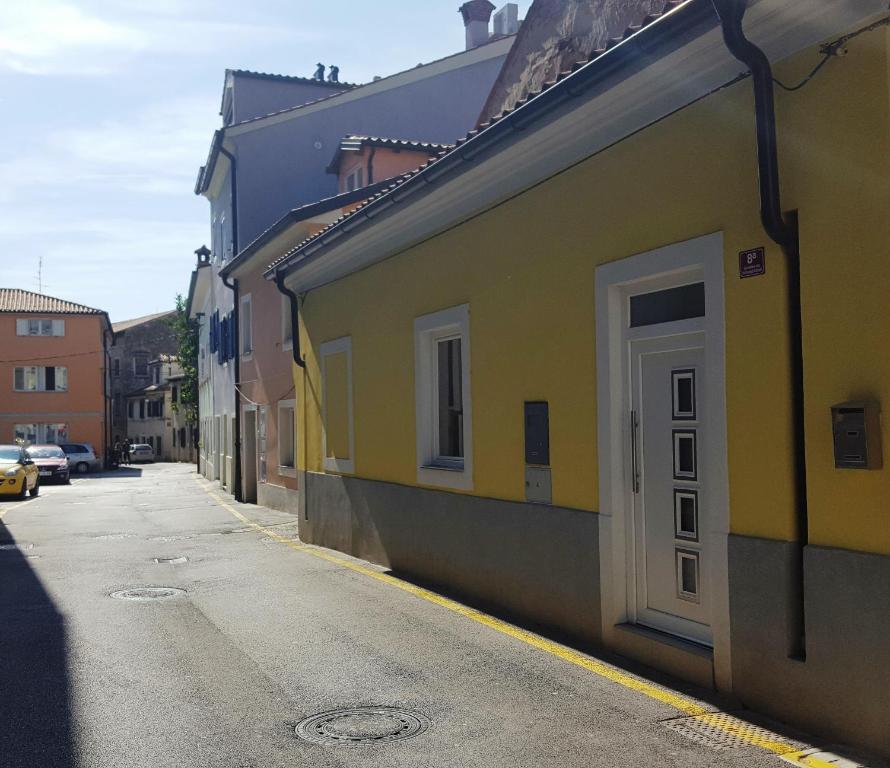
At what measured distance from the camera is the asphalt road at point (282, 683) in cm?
449

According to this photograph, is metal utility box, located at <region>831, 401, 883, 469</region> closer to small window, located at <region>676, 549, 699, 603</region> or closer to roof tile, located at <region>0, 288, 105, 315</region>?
small window, located at <region>676, 549, 699, 603</region>

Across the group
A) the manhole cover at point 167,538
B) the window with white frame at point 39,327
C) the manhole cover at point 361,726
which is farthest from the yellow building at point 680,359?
the window with white frame at point 39,327

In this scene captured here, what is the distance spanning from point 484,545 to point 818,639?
12.8 feet

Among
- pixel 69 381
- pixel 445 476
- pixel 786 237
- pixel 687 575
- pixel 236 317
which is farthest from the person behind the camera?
pixel 69 381

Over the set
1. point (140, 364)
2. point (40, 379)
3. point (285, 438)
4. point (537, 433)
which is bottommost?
point (285, 438)

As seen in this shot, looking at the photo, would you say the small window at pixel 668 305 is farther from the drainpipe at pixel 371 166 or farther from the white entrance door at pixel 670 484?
the drainpipe at pixel 371 166

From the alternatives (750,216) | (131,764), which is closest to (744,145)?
(750,216)

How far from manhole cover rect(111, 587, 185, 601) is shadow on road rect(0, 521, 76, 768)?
648mm

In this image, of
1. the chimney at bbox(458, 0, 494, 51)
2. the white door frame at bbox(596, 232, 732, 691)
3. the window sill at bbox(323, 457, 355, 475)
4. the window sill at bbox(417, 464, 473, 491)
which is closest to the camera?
the white door frame at bbox(596, 232, 732, 691)

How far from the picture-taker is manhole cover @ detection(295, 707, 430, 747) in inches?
185

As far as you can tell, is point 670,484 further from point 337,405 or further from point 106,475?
point 106,475

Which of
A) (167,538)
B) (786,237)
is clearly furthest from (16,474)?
(786,237)

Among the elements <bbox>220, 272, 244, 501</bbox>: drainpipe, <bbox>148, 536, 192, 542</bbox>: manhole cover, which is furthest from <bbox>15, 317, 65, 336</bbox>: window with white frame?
<bbox>148, 536, 192, 542</bbox>: manhole cover

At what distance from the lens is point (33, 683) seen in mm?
5836
